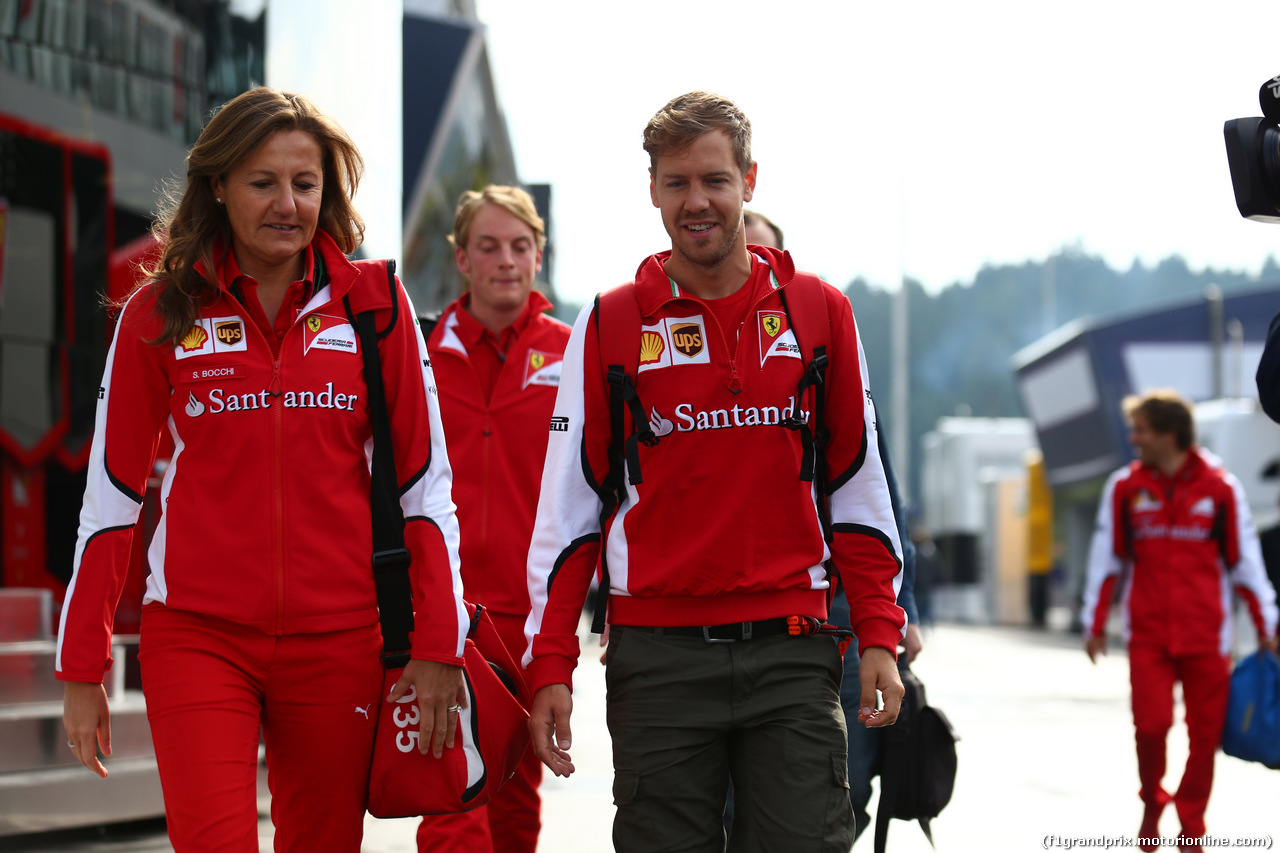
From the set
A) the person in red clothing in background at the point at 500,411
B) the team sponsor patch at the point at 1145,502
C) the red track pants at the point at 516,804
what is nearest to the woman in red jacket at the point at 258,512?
the person in red clothing in background at the point at 500,411

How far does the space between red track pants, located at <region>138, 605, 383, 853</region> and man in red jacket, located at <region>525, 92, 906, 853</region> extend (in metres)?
0.42

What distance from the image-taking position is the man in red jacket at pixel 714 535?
3.18m

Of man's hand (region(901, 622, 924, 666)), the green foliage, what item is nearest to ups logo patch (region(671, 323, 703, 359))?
man's hand (region(901, 622, 924, 666))

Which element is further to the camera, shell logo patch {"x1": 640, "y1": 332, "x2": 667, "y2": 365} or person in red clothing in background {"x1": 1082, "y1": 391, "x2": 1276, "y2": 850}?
person in red clothing in background {"x1": 1082, "y1": 391, "x2": 1276, "y2": 850}

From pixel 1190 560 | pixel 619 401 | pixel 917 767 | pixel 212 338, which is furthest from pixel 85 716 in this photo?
pixel 1190 560

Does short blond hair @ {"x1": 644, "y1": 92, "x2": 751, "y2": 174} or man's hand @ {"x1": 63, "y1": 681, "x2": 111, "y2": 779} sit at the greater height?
short blond hair @ {"x1": 644, "y1": 92, "x2": 751, "y2": 174}

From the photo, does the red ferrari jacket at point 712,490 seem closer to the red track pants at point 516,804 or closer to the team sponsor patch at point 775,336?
the team sponsor patch at point 775,336

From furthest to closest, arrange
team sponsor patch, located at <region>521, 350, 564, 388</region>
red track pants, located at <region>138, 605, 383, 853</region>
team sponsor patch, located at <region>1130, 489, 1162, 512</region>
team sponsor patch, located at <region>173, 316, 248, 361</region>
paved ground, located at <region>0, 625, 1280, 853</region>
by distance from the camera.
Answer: team sponsor patch, located at <region>1130, 489, 1162, 512</region> → paved ground, located at <region>0, 625, 1280, 853</region> → team sponsor patch, located at <region>521, 350, 564, 388</region> → team sponsor patch, located at <region>173, 316, 248, 361</region> → red track pants, located at <region>138, 605, 383, 853</region>

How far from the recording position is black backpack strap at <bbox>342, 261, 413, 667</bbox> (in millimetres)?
3121

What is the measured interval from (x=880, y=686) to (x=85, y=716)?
5.42 feet

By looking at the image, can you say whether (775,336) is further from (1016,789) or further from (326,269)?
(1016,789)

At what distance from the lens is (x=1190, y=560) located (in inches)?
274

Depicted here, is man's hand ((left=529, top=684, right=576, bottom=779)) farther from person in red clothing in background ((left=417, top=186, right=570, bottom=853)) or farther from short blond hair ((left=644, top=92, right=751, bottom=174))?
short blond hair ((left=644, top=92, right=751, bottom=174))

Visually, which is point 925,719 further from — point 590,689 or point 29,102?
point 590,689
